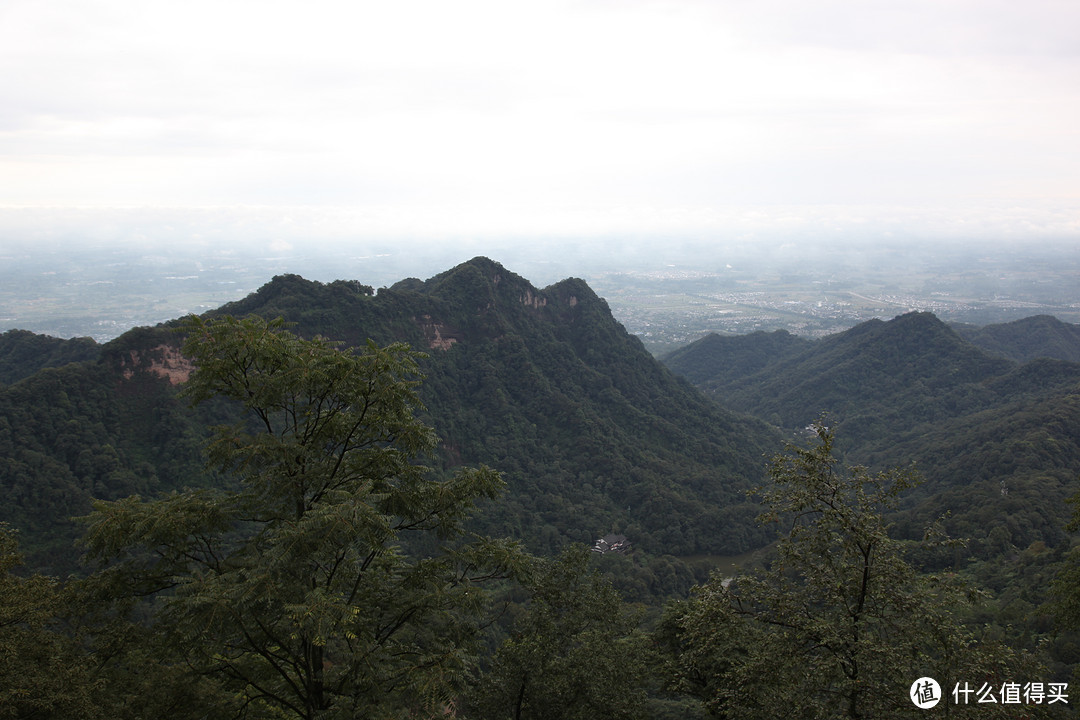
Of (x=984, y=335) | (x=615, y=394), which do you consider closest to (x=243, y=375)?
(x=615, y=394)

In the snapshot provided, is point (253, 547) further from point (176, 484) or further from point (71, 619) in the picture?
point (176, 484)

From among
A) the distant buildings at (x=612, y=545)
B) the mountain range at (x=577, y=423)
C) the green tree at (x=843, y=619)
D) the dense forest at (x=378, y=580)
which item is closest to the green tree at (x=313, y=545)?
the dense forest at (x=378, y=580)

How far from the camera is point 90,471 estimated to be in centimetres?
4109

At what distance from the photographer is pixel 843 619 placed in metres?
10.4

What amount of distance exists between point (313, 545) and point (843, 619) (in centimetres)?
982

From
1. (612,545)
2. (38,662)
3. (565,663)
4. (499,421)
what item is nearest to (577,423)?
(499,421)

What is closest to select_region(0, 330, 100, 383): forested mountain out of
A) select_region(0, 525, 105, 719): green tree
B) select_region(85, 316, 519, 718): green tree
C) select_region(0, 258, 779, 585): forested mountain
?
select_region(0, 258, 779, 585): forested mountain

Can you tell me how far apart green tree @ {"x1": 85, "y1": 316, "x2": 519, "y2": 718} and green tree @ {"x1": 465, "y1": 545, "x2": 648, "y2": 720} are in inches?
237

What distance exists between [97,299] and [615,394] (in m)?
188

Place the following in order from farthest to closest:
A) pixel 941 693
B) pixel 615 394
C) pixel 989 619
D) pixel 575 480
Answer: pixel 615 394
pixel 575 480
pixel 989 619
pixel 941 693

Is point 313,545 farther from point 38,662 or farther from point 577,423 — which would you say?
point 577,423

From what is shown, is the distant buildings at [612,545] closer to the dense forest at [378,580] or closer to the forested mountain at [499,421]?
the forested mountain at [499,421]

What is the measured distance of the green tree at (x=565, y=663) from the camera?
52.4ft

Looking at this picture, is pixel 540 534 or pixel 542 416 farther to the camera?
pixel 542 416
